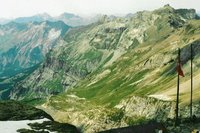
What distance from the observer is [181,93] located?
19688cm

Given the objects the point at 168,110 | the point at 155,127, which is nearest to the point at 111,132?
the point at 155,127

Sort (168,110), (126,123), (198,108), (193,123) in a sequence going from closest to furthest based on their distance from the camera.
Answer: (193,123) → (198,108) → (168,110) → (126,123)

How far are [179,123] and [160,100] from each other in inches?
2406

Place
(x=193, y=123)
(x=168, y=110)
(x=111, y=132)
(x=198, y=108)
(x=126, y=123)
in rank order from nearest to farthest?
(x=111, y=132) → (x=193, y=123) → (x=198, y=108) → (x=168, y=110) → (x=126, y=123)

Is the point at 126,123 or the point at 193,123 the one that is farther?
the point at 126,123

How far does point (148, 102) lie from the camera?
19412cm

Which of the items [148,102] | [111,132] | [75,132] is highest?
[111,132]

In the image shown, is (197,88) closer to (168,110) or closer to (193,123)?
(168,110)

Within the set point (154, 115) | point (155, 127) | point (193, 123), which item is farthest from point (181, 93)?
point (155, 127)

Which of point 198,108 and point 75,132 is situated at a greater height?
point 198,108

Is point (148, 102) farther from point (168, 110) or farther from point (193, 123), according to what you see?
point (193, 123)

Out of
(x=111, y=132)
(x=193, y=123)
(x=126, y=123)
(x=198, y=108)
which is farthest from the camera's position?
(x=126, y=123)

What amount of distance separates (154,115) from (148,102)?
31.9 feet

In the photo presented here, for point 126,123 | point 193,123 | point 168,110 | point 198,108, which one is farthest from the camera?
point 126,123
